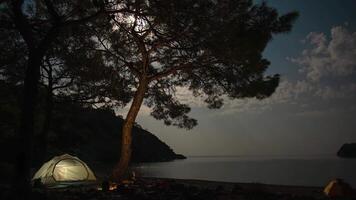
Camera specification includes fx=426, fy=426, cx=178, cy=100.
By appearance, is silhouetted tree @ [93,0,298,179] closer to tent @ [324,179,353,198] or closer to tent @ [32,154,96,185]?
tent @ [32,154,96,185]

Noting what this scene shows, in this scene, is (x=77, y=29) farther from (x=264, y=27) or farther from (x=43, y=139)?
(x=43, y=139)

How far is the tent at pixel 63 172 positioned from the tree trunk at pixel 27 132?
24.3 feet

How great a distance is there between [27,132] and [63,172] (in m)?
8.36

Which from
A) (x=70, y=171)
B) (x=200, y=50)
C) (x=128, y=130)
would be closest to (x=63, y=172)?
(x=70, y=171)

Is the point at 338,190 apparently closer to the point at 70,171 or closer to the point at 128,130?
the point at 128,130

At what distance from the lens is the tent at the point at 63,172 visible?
17172 millimetres

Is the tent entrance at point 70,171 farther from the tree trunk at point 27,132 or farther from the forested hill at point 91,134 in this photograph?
the tree trunk at point 27,132

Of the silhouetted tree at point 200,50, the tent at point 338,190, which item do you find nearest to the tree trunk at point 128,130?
the silhouetted tree at point 200,50

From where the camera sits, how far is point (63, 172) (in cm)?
1767

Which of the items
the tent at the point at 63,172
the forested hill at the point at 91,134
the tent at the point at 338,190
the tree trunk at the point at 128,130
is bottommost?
the tent at the point at 338,190

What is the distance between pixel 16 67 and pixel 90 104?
242 inches

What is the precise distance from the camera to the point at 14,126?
84.1 feet

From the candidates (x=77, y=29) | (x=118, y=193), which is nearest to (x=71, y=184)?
(x=118, y=193)

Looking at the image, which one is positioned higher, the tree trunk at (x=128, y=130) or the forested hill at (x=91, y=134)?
the forested hill at (x=91, y=134)
